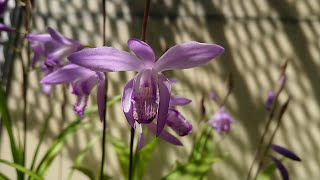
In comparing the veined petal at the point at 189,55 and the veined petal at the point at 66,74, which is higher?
the veined petal at the point at 189,55

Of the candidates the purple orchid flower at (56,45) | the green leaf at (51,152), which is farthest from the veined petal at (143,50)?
the green leaf at (51,152)

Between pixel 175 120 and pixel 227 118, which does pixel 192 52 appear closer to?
pixel 175 120

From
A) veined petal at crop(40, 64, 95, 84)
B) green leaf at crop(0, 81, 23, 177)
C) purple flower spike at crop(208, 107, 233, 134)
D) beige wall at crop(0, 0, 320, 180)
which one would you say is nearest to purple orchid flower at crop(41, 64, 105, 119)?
veined petal at crop(40, 64, 95, 84)

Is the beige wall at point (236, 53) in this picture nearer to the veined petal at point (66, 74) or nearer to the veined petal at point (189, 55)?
the veined petal at point (66, 74)

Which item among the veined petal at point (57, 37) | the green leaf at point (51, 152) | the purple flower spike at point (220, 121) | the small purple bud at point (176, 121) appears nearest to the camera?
the small purple bud at point (176, 121)

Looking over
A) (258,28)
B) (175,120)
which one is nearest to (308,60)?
(258,28)

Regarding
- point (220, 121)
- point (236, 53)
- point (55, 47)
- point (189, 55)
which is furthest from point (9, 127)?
point (236, 53)

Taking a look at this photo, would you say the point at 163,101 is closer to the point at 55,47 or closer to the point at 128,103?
the point at 128,103
